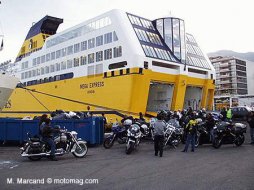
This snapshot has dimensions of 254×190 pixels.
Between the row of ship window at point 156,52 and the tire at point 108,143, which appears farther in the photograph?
the row of ship window at point 156,52

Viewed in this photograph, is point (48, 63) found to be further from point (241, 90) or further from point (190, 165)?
point (241, 90)

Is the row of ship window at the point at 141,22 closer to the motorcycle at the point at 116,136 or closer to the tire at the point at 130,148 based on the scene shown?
the motorcycle at the point at 116,136

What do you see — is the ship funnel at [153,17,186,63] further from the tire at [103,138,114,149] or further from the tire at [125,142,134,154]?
the tire at [125,142,134,154]

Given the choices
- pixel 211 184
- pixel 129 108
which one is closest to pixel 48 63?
pixel 129 108

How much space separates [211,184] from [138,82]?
18.0 meters

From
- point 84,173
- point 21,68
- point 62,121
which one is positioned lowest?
point 84,173

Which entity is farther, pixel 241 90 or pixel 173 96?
pixel 241 90

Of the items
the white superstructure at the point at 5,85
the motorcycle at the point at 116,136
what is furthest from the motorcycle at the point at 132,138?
the white superstructure at the point at 5,85

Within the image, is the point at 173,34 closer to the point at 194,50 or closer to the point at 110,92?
the point at 194,50

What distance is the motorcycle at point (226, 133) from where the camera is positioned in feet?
40.0

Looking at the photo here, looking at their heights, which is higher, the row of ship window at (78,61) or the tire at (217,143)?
the row of ship window at (78,61)

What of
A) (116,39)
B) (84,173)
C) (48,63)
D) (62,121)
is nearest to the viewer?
(84,173)

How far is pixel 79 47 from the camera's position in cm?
3061

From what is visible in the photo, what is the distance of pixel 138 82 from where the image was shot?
2378 centimetres
